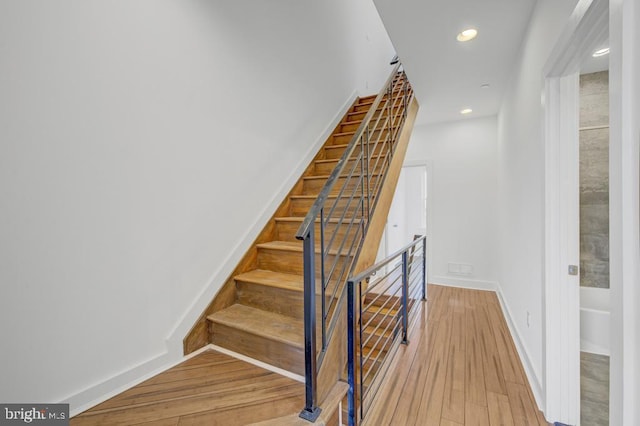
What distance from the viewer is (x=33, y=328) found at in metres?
1.17

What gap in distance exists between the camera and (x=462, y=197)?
4270mm

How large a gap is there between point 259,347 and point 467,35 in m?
2.77

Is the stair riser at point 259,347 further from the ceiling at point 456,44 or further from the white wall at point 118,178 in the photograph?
the ceiling at point 456,44

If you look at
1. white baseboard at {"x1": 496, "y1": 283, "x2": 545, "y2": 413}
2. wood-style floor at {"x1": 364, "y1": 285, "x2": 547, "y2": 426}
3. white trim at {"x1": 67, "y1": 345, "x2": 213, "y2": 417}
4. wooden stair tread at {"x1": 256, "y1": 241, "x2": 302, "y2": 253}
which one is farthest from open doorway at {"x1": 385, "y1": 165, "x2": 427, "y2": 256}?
white trim at {"x1": 67, "y1": 345, "x2": 213, "y2": 417}

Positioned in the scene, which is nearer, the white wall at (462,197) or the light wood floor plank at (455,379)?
the light wood floor plank at (455,379)

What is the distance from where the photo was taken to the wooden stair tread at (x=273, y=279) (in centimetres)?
190

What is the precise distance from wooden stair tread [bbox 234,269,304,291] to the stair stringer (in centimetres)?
42

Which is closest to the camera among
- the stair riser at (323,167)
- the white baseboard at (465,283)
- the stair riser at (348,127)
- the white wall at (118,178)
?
the white wall at (118,178)

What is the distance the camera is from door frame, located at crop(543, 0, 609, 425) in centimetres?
151

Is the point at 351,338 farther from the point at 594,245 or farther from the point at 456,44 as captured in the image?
the point at 456,44

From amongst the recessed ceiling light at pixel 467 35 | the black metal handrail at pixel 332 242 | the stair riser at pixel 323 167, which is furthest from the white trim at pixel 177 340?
the recessed ceiling light at pixel 467 35

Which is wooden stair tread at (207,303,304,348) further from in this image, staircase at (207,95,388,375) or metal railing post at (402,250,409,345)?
metal railing post at (402,250,409,345)

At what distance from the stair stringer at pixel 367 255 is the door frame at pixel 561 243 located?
41.2 inches

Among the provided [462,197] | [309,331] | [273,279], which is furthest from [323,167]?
[462,197]
